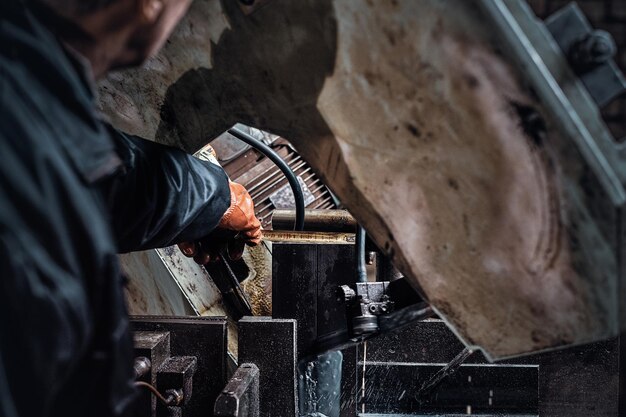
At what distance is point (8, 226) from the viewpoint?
1.94ft

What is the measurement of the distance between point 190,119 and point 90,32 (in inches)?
23.5

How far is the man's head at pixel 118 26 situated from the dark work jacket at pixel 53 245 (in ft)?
0.09

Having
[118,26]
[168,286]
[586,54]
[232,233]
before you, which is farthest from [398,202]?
[168,286]

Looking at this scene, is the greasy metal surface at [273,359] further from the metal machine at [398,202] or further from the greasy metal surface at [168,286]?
the greasy metal surface at [168,286]

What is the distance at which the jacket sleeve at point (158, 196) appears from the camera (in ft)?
3.72

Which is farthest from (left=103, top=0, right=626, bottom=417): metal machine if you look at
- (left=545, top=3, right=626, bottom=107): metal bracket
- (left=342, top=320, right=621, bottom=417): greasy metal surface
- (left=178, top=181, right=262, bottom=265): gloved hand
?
(left=342, top=320, right=621, bottom=417): greasy metal surface

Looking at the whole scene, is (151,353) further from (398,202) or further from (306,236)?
(398,202)

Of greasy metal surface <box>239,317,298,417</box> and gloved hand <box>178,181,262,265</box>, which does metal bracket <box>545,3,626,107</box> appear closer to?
gloved hand <box>178,181,262,265</box>

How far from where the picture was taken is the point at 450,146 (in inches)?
33.3

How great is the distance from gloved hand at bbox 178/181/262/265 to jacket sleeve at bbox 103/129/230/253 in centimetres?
16

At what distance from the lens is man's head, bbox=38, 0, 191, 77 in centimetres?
66

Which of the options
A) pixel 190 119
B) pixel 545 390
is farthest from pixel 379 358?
pixel 190 119

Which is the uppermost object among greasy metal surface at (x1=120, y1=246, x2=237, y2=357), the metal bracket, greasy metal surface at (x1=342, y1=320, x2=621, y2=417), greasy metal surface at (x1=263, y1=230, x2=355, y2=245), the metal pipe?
the metal bracket

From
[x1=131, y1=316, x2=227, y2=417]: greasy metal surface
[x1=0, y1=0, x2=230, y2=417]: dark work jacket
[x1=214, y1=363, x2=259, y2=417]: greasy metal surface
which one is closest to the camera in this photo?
[x1=0, y1=0, x2=230, y2=417]: dark work jacket
